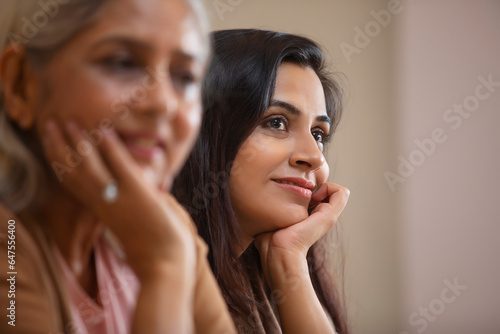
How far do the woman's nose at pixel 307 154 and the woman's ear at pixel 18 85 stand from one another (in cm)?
33

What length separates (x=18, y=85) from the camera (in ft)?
1.23

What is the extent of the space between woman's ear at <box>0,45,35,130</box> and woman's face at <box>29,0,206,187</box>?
0.03 feet

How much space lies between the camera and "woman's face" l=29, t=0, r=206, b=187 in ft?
1.17

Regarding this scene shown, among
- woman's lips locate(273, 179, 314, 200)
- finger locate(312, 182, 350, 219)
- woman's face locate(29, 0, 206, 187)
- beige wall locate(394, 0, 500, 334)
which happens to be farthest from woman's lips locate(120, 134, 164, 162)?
beige wall locate(394, 0, 500, 334)

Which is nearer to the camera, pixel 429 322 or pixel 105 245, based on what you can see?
pixel 105 245

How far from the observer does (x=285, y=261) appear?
2.12 feet

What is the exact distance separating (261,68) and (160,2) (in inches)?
11.1

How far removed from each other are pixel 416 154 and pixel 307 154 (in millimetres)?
341

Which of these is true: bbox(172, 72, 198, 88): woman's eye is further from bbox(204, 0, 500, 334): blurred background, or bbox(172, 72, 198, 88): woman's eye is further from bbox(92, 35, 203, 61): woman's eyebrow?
bbox(204, 0, 500, 334): blurred background

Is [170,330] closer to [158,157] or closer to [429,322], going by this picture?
[158,157]

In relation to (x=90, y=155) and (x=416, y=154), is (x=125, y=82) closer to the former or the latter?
(x=90, y=155)

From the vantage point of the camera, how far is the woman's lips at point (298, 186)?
628mm

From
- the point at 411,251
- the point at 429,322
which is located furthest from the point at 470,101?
the point at 429,322

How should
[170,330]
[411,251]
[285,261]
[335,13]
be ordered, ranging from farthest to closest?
[411,251], [335,13], [285,261], [170,330]
